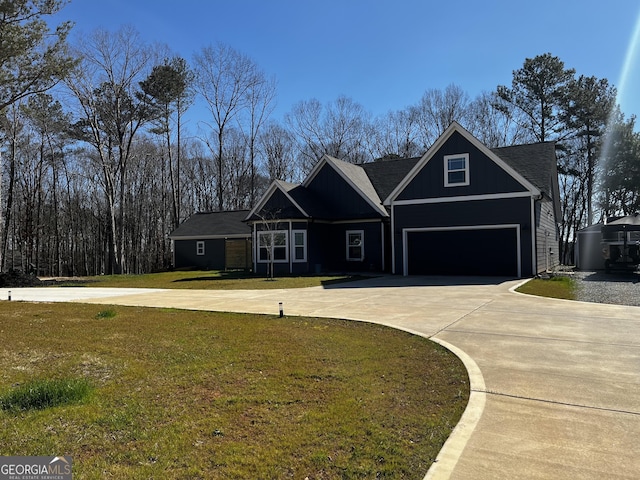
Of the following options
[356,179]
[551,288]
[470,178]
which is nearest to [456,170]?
[470,178]

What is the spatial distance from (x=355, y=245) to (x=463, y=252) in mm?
5971

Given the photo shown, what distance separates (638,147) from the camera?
107ft

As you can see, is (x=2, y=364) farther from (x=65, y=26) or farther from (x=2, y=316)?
(x=65, y=26)

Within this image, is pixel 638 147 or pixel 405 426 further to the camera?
pixel 638 147

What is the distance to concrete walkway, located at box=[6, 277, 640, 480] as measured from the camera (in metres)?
3.13

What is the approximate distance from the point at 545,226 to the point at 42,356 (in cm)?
2096

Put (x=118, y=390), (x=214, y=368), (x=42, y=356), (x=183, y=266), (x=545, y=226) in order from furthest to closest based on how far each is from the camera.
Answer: (x=183, y=266), (x=545, y=226), (x=42, y=356), (x=214, y=368), (x=118, y=390)

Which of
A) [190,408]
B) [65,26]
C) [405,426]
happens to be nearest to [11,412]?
[190,408]

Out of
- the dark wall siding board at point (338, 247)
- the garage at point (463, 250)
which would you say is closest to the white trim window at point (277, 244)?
the dark wall siding board at point (338, 247)

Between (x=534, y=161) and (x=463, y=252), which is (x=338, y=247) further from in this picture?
(x=534, y=161)

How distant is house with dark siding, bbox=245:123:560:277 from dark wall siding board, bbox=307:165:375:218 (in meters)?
0.06

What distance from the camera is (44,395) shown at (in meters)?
4.24

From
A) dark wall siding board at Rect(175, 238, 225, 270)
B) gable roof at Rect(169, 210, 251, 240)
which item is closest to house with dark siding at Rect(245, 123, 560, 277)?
gable roof at Rect(169, 210, 251, 240)

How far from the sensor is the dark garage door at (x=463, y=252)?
18828 mm
